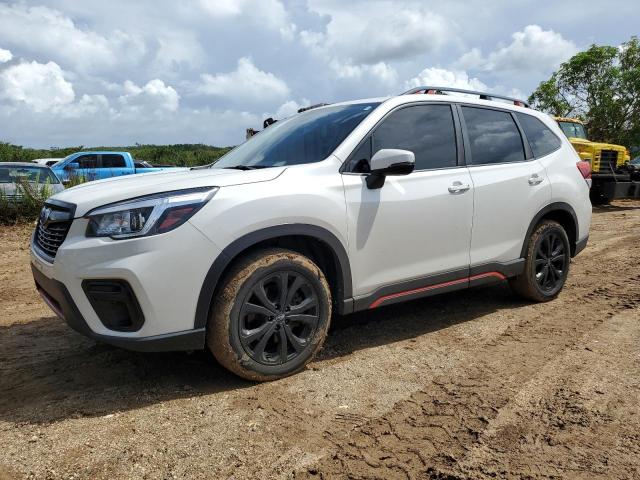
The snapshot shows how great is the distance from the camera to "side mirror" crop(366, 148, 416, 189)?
3.22 meters

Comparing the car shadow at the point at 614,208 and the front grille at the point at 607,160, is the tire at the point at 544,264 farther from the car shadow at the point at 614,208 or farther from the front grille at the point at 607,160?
the front grille at the point at 607,160

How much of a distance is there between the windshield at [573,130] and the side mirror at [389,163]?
41.7 feet

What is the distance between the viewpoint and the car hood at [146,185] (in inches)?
109

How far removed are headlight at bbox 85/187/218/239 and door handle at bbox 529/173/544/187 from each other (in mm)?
2955

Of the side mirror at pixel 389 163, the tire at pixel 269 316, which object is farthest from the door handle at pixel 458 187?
the tire at pixel 269 316

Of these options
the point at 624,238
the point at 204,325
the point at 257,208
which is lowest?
the point at 624,238

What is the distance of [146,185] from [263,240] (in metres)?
0.71

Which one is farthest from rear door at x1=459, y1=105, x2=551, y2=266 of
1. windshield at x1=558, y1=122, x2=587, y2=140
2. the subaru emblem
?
windshield at x1=558, y1=122, x2=587, y2=140

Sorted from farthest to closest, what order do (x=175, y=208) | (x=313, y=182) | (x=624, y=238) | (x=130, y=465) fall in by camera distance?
(x=624, y=238), (x=313, y=182), (x=175, y=208), (x=130, y=465)

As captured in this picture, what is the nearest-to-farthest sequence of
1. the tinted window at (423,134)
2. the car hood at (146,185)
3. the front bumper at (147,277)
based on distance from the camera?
the front bumper at (147,277), the car hood at (146,185), the tinted window at (423,134)

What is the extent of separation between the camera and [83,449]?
7.83 feet

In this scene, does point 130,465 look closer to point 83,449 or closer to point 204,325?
point 83,449

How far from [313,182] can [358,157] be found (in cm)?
43

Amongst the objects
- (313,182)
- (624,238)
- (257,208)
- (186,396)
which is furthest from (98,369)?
(624,238)
